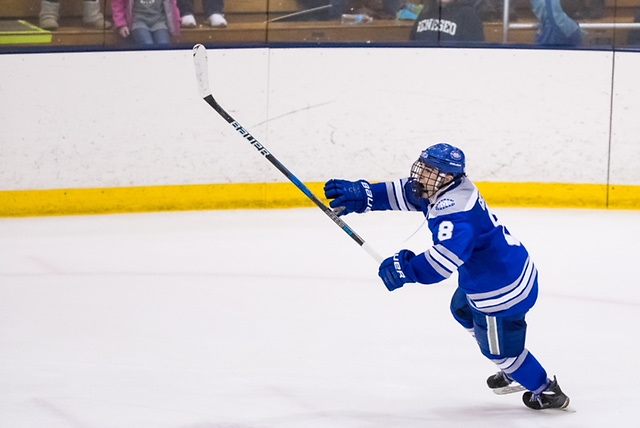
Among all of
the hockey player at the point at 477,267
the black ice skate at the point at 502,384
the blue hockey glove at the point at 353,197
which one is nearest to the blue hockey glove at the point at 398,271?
the hockey player at the point at 477,267

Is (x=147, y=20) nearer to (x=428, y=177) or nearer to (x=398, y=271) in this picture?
(x=428, y=177)

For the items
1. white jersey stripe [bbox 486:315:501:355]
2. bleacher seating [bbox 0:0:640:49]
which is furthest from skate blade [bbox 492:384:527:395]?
bleacher seating [bbox 0:0:640:49]

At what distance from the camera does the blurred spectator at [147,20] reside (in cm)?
657

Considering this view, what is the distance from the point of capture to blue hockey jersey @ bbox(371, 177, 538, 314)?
10.6 ft

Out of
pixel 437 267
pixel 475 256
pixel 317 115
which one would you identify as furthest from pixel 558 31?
pixel 437 267

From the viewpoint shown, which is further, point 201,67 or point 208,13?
point 208,13

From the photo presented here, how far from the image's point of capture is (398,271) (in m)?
3.23

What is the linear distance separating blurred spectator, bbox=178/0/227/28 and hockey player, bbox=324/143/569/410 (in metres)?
3.41

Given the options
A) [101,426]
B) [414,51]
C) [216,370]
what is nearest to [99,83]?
[414,51]

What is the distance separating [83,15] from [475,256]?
3.82 meters

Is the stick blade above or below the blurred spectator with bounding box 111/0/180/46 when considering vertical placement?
below

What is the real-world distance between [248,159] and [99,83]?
0.92 m

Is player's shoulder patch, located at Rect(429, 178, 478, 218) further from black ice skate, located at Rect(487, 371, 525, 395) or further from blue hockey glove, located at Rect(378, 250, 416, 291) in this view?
black ice skate, located at Rect(487, 371, 525, 395)

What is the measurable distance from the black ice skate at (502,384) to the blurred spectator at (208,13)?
11.8 feet
